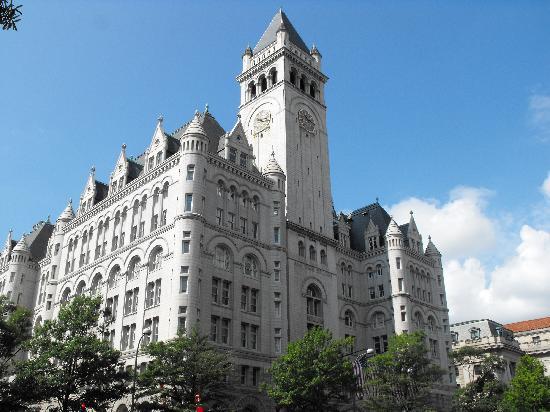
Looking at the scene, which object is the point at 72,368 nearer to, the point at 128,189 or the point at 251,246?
the point at 251,246

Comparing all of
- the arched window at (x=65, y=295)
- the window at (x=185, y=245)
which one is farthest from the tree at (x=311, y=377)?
the arched window at (x=65, y=295)

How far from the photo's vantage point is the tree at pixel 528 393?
76.2 metres

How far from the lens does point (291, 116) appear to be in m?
84.6

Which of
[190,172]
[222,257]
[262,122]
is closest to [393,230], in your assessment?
[262,122]

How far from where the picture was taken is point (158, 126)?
2908 inches

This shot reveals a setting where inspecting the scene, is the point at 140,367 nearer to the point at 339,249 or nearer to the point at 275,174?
the point at 275,174

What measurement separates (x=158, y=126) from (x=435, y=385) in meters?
52.2

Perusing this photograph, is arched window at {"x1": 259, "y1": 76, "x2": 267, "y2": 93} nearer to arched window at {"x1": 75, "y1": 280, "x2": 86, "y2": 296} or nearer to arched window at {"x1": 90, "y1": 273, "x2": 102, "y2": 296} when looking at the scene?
arched window at {"x1": 90, "y1": 273, "x2": 102, "y2": 296}

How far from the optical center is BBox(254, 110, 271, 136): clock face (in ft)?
281

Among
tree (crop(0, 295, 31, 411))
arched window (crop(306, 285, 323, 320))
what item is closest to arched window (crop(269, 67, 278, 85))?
arched window (crop(306, 285, 323, 320))

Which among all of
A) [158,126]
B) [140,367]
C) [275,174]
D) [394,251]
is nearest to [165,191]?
[158,126]

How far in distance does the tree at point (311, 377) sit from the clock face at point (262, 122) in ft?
129

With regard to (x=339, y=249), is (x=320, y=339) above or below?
below

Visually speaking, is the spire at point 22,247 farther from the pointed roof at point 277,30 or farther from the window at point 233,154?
the pointed roof at point 277,30
